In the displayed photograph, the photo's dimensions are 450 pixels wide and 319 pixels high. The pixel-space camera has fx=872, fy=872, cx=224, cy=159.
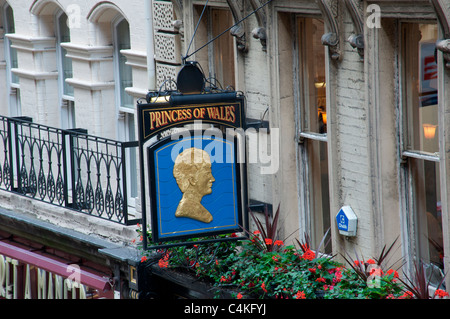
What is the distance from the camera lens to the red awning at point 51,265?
11483 millimetres

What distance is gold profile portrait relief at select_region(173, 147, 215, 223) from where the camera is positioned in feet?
28.2

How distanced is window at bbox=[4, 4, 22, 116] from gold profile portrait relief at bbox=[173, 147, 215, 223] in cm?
657

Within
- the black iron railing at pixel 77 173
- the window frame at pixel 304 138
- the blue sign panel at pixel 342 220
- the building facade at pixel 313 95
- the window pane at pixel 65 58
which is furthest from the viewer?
the window pane at pixel 65 58

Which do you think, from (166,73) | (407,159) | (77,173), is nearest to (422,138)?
(407,159)

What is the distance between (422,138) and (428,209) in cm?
63

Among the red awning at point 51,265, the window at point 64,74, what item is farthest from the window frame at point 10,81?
the red awning at point 51,265

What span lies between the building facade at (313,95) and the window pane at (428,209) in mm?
11

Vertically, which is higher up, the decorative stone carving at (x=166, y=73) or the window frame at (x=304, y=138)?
the decorative stone carving at (x=166, y=73)

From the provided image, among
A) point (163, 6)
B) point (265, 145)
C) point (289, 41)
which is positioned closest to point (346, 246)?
point (265, 145)

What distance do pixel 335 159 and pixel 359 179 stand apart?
14.0 inches

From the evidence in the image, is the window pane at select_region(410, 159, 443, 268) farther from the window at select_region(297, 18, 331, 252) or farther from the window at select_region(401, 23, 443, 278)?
the window at select_region(297, 18, 331, 252)

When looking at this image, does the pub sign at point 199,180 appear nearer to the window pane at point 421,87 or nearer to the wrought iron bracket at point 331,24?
the wrought iron bracket at point 331,24

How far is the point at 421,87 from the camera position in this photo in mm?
7379

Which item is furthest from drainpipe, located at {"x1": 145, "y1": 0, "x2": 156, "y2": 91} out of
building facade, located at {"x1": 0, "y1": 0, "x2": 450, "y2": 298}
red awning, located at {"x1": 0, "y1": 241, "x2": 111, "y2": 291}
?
red awning, located at {"x1": 0, "y1": 241, "x2": 111, "y2": 291}
